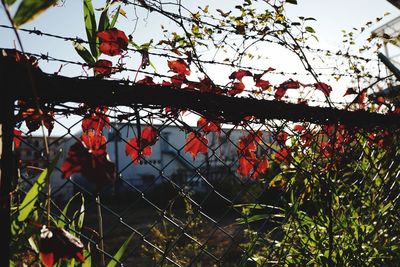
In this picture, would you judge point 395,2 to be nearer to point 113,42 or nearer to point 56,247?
point 113,42

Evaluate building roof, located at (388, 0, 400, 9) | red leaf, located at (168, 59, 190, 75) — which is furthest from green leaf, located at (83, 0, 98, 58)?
building roof, located at (388, 0, 400, 9)

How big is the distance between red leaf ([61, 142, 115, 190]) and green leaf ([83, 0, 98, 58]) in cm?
69

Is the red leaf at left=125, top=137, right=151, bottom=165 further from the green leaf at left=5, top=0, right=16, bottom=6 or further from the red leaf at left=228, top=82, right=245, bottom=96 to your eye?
the green leaf at left=5, top=0, right=16, bottom=6

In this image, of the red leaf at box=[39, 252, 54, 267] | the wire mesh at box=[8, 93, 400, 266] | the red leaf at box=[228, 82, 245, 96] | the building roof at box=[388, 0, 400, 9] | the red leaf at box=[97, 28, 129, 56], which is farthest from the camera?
the building roof at box=[388, 0, 400, 9]

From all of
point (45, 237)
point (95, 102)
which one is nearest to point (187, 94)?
point (95, 102)

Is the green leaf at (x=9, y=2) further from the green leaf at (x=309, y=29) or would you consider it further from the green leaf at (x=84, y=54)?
the green leaf at (x=309, y=29)

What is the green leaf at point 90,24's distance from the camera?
1.32m

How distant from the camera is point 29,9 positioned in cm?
57

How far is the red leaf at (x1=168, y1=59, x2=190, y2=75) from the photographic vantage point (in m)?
1.44

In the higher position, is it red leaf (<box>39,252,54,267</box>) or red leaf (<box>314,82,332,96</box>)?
red leaf (<box>314,82,332,96</box>)

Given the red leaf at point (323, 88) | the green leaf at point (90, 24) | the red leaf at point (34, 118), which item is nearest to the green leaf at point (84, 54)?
the green leaf at point (90, 24)

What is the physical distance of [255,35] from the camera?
75.2 inches

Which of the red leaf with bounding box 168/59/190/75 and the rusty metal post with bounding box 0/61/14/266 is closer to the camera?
the rusty metal post with bounding box 0/61/14/266

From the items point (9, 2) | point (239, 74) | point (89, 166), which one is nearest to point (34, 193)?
point (89, 166)
